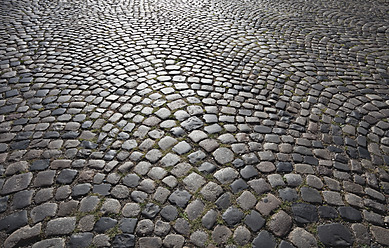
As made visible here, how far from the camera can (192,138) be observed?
10.9 feet

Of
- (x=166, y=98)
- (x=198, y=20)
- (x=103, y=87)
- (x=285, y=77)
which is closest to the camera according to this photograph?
(x=166, y=98)

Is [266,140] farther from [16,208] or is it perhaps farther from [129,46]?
[129,46]

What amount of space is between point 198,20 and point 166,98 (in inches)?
158

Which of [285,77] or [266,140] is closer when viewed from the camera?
[266,140]

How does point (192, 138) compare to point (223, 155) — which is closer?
point (223, 155)

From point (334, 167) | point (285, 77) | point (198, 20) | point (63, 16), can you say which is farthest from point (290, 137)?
point (63, 16)

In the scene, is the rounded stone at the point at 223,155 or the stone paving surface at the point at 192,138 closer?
the stone paving surface at the point at 192,138

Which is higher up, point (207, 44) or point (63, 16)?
point (207, 44)

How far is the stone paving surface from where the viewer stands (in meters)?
2.39

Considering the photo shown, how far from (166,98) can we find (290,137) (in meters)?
1.84

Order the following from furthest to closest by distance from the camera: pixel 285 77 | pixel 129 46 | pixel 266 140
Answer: pixel 129 46
pixel 285 77
pixel 266 140

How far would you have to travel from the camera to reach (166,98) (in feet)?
13.1

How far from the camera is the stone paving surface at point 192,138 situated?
239 centimetres

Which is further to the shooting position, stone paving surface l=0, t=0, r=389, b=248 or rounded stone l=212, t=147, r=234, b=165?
rounded stone l=212, t=147, r=234, b=165
